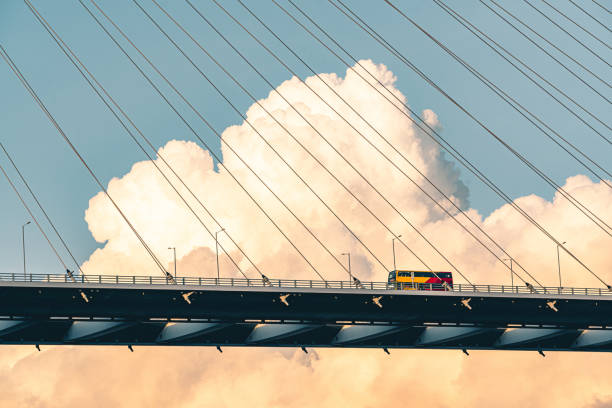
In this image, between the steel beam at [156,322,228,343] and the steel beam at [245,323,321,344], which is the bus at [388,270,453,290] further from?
the steel beam at [156,322,228,343]

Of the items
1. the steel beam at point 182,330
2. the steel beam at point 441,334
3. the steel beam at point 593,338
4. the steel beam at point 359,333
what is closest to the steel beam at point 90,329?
the steel beam at point 182,330

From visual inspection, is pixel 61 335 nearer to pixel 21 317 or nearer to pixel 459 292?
pixel 21 317

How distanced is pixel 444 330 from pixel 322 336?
9959 mm

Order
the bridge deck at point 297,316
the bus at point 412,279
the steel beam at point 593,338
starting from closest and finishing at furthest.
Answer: the bridge deck at point 297,316 → the steel beam at point 593,338 → the bus at point 412,279

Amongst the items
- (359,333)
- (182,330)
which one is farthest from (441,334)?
(182,330)

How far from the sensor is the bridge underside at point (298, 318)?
85562mm

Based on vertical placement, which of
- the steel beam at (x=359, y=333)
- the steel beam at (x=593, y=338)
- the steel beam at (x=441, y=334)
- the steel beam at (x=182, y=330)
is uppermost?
the steel beam at (x=182, y=330)

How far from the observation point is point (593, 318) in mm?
101812

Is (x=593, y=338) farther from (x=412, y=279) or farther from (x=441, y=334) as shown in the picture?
(x=412, y=279)

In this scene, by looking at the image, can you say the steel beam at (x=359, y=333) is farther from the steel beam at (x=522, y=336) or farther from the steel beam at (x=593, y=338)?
the steel beam at (x=593, y=338)

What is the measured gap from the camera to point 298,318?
9306 cm

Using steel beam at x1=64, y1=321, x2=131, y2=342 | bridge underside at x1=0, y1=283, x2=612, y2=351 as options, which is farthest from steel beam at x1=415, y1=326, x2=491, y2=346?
steel beam at x1=64, y1=321, x2=131, y2=342

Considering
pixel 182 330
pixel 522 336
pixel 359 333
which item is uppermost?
pixel 182 330

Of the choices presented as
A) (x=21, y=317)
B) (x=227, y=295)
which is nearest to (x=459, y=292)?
(x=227, y=295)
